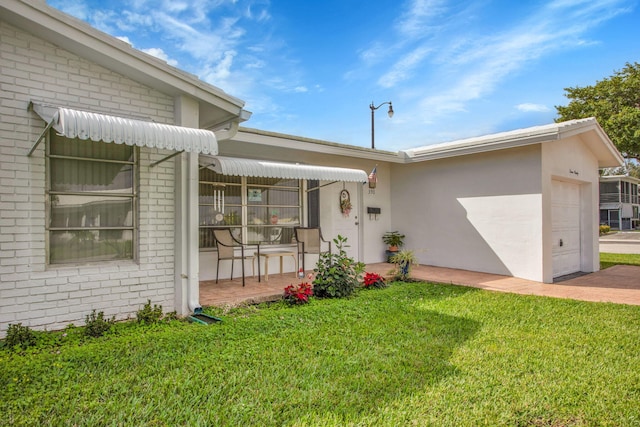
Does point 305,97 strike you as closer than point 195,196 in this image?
No

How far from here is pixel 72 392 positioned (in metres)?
3.45

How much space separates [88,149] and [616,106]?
34.0 metres

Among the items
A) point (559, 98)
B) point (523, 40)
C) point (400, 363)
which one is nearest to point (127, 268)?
point (400, 363)

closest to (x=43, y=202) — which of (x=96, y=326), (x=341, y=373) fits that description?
(x=96, y=326)

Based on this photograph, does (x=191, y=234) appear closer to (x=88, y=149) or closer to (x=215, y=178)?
(x=88, y=149)

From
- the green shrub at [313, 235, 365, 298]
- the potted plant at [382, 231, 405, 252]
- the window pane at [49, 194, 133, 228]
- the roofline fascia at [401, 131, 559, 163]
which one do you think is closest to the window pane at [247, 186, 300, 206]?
the green shrub at [313, 235, 365, 298]

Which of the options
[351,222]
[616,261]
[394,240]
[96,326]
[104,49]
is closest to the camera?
[96,326]

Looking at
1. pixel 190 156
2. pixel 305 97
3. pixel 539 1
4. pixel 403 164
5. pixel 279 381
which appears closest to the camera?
pixel 279 381

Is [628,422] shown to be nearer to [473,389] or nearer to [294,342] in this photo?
[473,389]

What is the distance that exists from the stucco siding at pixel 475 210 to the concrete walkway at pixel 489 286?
1.70 feet

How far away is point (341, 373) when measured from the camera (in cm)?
399

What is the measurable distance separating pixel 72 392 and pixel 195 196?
3425 millimetres

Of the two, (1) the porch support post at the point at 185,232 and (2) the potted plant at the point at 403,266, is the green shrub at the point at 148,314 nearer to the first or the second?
(1) the porch support post at the point at 185,232

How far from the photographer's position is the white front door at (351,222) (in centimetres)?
1149
